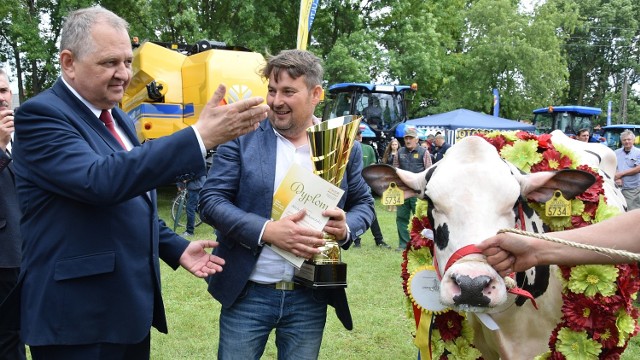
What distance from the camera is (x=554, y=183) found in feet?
8.79

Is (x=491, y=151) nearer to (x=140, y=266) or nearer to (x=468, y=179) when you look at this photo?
(x=468, y=179)

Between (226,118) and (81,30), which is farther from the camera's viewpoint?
(81,30)

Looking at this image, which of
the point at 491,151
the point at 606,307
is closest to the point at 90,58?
the point at 491,151

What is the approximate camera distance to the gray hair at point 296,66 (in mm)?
2342

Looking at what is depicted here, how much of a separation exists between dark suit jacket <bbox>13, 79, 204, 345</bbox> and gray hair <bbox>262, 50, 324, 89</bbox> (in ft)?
2.24

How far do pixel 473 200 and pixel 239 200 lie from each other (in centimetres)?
101

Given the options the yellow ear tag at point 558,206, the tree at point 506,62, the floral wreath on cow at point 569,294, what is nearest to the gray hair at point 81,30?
the floral wreath on cow at point 569,294

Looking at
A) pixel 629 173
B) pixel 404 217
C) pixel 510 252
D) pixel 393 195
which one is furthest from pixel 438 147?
pixel 510 252

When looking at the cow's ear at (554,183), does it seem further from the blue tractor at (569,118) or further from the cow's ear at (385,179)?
the blue tractor at (569,118)

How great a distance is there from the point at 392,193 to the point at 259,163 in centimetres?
84

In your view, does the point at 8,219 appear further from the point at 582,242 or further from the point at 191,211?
the point at 191,211

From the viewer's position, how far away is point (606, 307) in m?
2.71

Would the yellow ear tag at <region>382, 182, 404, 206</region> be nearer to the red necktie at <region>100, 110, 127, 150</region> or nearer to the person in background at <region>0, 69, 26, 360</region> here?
the red necktie at <region>100, 110, 127, 150</region>

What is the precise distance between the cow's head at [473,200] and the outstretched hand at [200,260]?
0.93m
